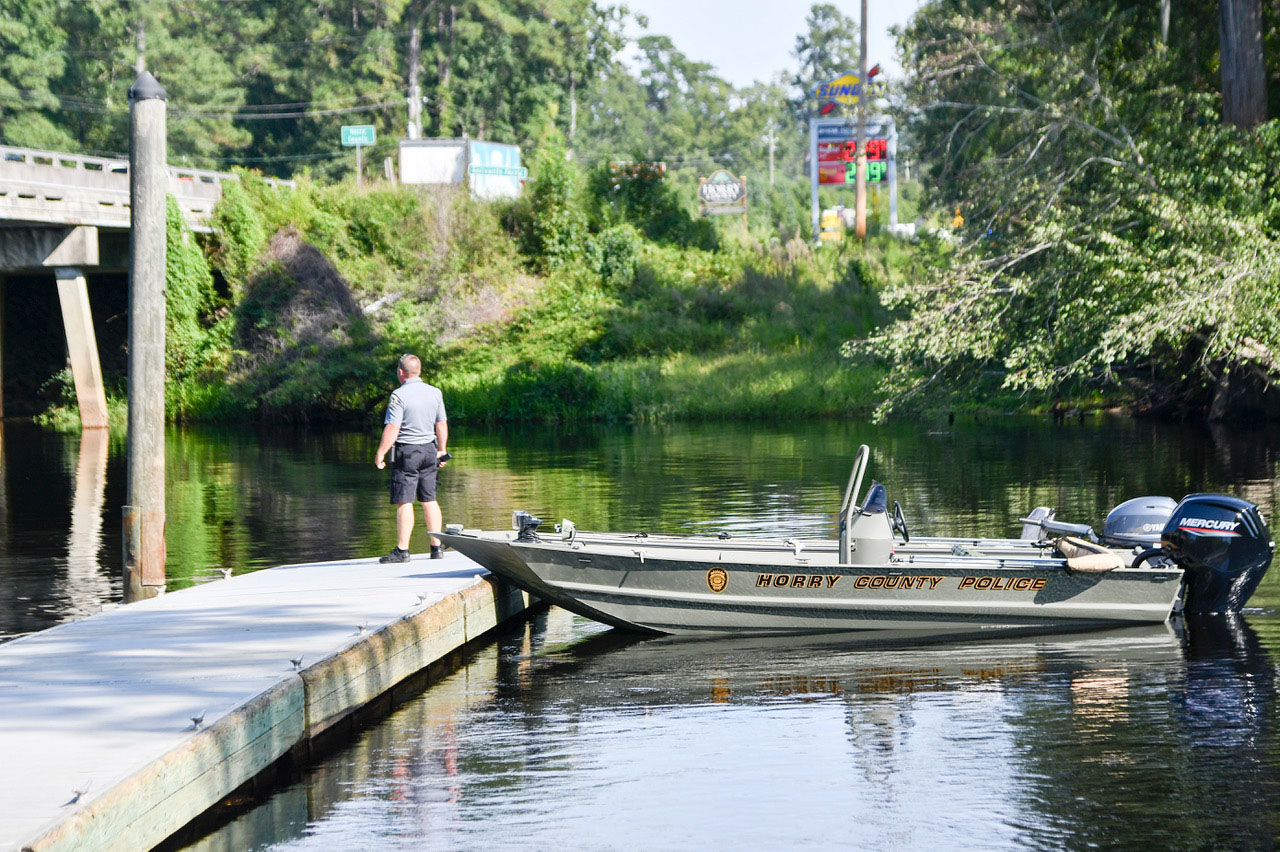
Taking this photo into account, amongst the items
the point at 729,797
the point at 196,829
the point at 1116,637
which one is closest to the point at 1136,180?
the point at 1116,637

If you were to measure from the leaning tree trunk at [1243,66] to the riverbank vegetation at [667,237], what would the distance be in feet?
0.24

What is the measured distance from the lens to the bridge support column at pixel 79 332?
133 ft

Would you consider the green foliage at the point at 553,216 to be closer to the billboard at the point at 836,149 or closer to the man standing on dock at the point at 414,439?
the billboard at the point at 836,149

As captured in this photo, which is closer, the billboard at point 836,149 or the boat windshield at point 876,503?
the boat windshield at point 876,503

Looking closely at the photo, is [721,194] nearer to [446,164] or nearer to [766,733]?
[446,164]

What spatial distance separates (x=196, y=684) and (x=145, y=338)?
15.9 ft

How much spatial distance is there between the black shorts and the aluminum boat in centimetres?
102

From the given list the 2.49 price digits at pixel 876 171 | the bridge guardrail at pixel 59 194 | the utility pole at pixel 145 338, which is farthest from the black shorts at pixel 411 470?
the 2.49 price digits at pixel 876 171

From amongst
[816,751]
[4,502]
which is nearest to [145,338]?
[816,751]

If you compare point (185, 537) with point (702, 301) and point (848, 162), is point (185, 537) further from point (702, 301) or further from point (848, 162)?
point (848, 162)

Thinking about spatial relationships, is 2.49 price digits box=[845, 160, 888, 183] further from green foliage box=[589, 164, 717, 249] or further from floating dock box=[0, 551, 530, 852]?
floating dock box=[0, 551, 530, 852]

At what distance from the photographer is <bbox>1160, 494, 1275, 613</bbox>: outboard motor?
1283 centimetres

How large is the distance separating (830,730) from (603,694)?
1933mm

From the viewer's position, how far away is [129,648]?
10.3 meters
